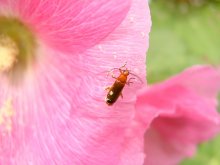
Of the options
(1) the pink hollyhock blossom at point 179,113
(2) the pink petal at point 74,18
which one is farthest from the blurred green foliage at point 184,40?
(2) the pink petal at point 74,18

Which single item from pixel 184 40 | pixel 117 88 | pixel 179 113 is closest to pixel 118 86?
pixel 117 88

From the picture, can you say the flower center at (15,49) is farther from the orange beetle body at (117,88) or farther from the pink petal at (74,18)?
the orange beetle body at (117,88)

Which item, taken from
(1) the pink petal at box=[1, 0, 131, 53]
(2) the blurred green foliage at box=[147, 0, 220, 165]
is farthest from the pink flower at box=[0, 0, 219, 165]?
(2) the blurred green foliage at box=[147, 0, 220, 165]

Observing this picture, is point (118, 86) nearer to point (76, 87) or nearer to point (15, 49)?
point (76, 87)

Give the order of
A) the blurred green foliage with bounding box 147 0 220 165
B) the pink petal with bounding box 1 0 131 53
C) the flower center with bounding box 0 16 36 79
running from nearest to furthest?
the pink petal with bounding box 1 0 131 53
the flower center with bounding box 0 16 36 79
the blurred green foliage with bounding box 147 0 220 165

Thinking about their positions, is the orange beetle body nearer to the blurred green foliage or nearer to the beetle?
the beetle

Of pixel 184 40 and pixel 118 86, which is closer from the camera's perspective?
pixel 118 86

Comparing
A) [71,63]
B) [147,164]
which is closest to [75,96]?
[71,63]
